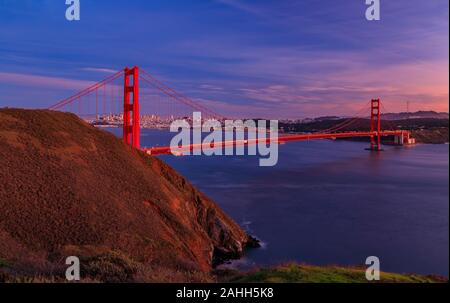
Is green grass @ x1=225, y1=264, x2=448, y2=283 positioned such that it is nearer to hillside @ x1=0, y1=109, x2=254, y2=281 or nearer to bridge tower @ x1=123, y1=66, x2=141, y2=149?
hillside @ x1=0, y1=109, x2=254, y2=281

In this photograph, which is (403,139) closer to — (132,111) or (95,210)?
(132,111)

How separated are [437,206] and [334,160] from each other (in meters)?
29.2

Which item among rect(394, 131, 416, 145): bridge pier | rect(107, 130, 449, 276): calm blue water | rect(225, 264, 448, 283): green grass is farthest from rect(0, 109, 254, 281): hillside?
rect(394, 131, 416, 145): bridge pier

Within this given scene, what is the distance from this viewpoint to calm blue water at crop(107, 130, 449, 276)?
1795 centimetres

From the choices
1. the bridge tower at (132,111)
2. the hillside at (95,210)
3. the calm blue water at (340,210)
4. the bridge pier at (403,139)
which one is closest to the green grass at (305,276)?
the hillside at (95,210)

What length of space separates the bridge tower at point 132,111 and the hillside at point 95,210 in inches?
210

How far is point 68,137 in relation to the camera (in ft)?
60.1

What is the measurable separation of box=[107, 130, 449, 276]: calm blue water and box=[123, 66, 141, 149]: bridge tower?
702cm

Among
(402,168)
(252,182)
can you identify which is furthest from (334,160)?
(252,182)

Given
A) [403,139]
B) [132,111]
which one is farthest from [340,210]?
[403,139]

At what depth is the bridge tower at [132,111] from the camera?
85.8ft

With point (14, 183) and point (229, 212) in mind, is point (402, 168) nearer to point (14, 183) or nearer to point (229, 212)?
point (229, 212)

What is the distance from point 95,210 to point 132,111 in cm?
1442

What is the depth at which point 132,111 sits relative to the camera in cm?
2705
